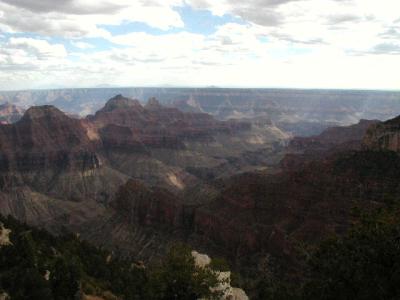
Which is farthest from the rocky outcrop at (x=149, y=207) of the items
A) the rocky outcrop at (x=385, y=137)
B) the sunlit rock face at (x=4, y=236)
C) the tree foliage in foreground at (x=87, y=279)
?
the sunlit rock face at (x=4, y=236)

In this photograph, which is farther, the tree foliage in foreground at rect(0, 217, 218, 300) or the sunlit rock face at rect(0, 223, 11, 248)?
the sunlit rock face at rect(0, 223, 11, 248)

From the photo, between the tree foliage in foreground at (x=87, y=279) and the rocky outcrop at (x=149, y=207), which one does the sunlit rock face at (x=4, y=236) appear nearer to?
the tree foliage in foreground at (x=87, y=279)

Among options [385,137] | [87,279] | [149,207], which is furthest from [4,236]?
[385,137]

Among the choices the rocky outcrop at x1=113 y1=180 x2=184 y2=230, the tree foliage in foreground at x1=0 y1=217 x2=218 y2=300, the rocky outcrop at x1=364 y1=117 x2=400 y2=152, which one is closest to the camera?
the tree foliage in foreground at x1=0 y1=217 x2=218 y2=300

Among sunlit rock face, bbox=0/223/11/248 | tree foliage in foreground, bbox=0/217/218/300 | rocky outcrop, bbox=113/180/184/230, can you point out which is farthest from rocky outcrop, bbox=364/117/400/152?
sunlit rock face, bbox=0/223/11/248

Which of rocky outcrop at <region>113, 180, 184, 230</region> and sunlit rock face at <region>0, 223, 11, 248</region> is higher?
sunlit rock face at <region>0, 223, 11, 248</region>

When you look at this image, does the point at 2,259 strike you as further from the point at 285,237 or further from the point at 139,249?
the point at 139,249

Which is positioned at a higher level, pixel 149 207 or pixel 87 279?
pixel 87 279

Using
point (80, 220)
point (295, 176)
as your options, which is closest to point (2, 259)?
point (295, 176)

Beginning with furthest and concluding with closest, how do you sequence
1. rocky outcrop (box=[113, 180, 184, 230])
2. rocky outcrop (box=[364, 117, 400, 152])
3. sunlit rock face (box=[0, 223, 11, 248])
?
rocky outcrop (box=[113, 180, 184, 230]) < rocky outcrop (box=[364, 117, 400, 152]) < sunlit rock face (box=[0, 223, 11, 248])

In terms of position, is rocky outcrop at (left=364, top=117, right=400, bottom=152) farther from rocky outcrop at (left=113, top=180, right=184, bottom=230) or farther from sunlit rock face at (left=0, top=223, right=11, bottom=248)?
sunlit rock face at (left=0, top=223, right=11, bottom=248)

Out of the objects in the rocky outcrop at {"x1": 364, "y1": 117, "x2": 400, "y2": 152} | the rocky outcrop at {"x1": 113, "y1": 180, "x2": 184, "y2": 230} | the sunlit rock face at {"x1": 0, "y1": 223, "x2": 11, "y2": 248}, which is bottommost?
the rocky outcrop at {"x1": 113, "y1": 180, "x2": 184, "y2": 230}

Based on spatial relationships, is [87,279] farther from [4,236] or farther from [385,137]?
[385,137]

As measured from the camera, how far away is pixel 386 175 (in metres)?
85.5
